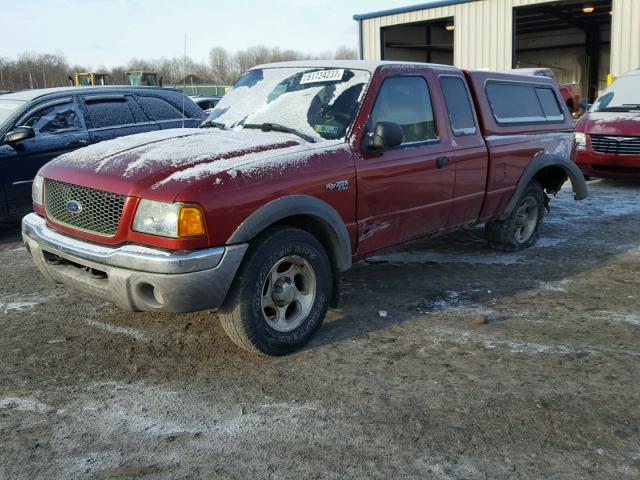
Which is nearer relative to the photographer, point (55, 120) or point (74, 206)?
point (74, 206)

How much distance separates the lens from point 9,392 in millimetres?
3506

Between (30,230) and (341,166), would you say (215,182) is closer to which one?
(341,166)

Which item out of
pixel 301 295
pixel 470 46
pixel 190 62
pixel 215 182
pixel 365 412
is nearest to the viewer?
pixel 365 412

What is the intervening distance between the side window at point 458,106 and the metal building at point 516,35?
16778mm

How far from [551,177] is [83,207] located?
5042mm

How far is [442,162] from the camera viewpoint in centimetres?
495

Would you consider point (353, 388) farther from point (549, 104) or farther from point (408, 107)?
point (549, 104)

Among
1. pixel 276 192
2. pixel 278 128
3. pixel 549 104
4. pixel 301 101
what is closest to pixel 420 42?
pixel 549 104

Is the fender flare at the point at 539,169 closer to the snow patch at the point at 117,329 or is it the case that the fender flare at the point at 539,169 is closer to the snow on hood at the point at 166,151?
the snow on hood at the point at 166,151

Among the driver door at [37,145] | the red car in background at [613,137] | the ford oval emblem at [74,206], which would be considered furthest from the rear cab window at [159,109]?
the red car in background at [613,137]

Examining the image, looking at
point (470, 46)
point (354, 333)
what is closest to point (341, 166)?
point (354, 333)

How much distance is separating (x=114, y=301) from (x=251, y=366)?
35.3 inches

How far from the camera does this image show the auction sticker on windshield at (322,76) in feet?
15.2

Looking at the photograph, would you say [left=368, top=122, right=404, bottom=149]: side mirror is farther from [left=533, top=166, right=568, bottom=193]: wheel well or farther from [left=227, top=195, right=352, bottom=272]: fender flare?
[left=533, top=166, right=568, bottom=193]: wheel well
